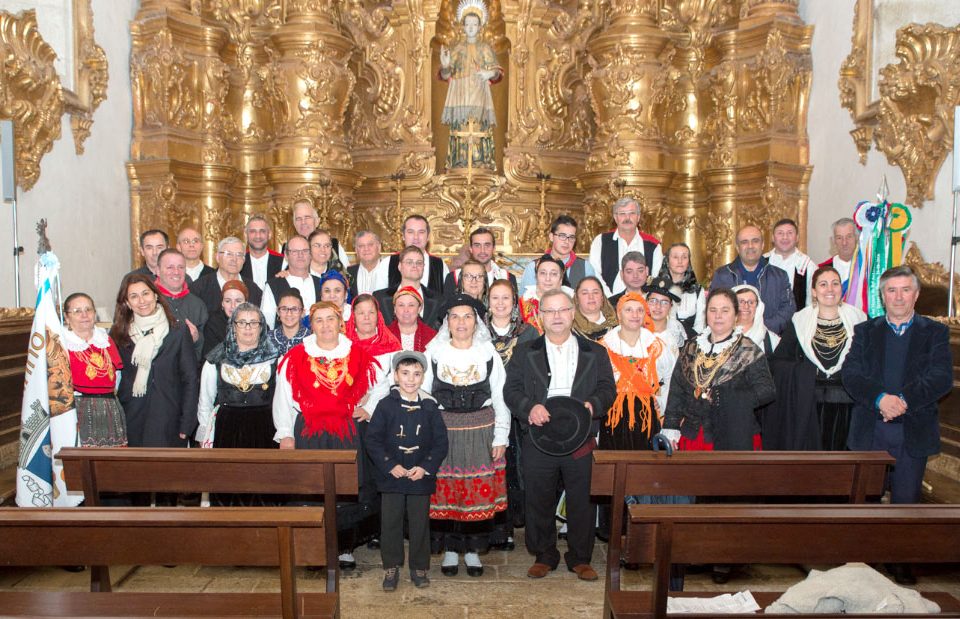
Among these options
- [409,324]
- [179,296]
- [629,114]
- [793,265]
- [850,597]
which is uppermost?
[629,114]

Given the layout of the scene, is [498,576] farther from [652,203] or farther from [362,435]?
[652,203]

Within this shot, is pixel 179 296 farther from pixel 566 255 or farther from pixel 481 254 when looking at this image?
pixel 566 255

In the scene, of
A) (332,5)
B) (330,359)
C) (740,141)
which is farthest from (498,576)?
(332,5)

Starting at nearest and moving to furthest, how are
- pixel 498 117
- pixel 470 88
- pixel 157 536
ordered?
pixel 157 536 < pixel 470 88 < pixel 498 117

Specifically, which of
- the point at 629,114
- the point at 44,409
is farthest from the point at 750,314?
the point at 629,114

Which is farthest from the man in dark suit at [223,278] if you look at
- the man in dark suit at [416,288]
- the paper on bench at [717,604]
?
the paper on bench at [717,604]

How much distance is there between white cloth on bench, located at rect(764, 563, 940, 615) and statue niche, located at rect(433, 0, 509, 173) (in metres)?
7.53

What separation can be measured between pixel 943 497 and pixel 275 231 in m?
7.13

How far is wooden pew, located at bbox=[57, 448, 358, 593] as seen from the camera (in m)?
3.54

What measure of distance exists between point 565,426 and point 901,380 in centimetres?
172

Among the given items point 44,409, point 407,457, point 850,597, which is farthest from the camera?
point 44,409

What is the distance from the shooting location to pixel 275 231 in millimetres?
9625

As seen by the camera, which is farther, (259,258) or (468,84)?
(468,84)

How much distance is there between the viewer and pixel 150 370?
4586mm
